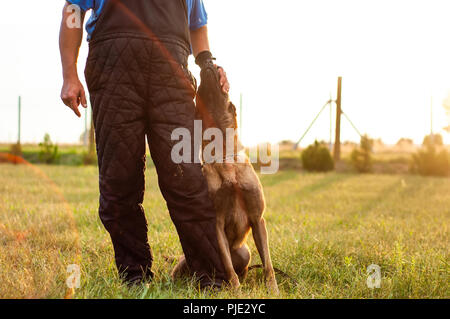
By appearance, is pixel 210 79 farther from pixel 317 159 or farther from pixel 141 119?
pixel 317 159

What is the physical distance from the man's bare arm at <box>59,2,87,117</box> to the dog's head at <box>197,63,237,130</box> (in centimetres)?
74

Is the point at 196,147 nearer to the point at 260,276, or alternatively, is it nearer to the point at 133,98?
the point at 133,98

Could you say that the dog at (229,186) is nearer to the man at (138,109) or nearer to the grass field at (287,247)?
the man at (138,109)

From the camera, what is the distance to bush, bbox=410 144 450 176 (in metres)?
14.6

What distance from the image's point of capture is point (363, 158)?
14867 millimetres

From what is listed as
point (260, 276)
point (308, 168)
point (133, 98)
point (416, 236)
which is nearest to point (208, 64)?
point (133, 98)

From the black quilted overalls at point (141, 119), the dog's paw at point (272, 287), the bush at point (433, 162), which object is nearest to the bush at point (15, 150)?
the bush at point (433, 162)

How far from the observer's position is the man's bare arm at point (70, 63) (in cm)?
256

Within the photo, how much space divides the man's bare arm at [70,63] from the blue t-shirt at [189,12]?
0.07 m

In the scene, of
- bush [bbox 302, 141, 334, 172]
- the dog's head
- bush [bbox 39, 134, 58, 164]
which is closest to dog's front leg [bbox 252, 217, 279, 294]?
the dog's head

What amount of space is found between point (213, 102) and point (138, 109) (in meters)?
0.50

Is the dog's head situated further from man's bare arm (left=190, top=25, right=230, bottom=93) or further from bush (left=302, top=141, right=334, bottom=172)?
bush (left=302, top=141, right=334, bottom=172)

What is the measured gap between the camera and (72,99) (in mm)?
2553

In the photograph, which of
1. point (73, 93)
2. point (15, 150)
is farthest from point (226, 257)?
point (15, 150)
